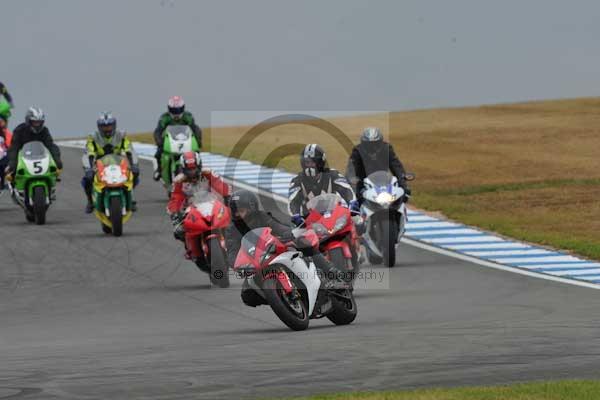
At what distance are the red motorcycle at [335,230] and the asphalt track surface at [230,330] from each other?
0.63 meters

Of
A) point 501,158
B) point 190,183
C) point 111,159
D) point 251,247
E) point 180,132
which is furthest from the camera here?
point 501,158

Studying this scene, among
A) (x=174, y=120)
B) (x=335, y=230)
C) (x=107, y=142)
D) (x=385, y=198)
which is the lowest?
(x=335, y=230)

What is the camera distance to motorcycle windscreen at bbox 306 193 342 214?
1545cm

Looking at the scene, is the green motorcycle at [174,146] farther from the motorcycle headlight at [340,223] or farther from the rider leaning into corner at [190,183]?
the motorcycle headlight at [340,223]

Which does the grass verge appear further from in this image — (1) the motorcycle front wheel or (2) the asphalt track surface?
(1) the motorcycle front wheel

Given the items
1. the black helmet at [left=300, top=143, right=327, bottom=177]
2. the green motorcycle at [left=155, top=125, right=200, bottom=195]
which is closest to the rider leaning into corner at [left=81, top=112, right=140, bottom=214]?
the green motorcycle at [left=155, top=125, right=200, bottom=195]

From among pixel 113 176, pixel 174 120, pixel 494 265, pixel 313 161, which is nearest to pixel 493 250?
pixel 494 265

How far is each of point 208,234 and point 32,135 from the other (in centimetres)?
696

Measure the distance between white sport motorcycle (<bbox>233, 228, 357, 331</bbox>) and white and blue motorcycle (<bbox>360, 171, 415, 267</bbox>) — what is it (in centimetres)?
525

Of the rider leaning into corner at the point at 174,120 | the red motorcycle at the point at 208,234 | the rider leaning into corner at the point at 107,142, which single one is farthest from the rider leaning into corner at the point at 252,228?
the rider leaning into corner at the point at 174,120

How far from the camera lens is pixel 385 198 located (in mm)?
19172

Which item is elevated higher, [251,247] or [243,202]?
[243,202]

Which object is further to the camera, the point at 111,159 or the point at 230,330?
the point at 111,159

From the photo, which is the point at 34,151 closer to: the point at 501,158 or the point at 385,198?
the point at 385,198
